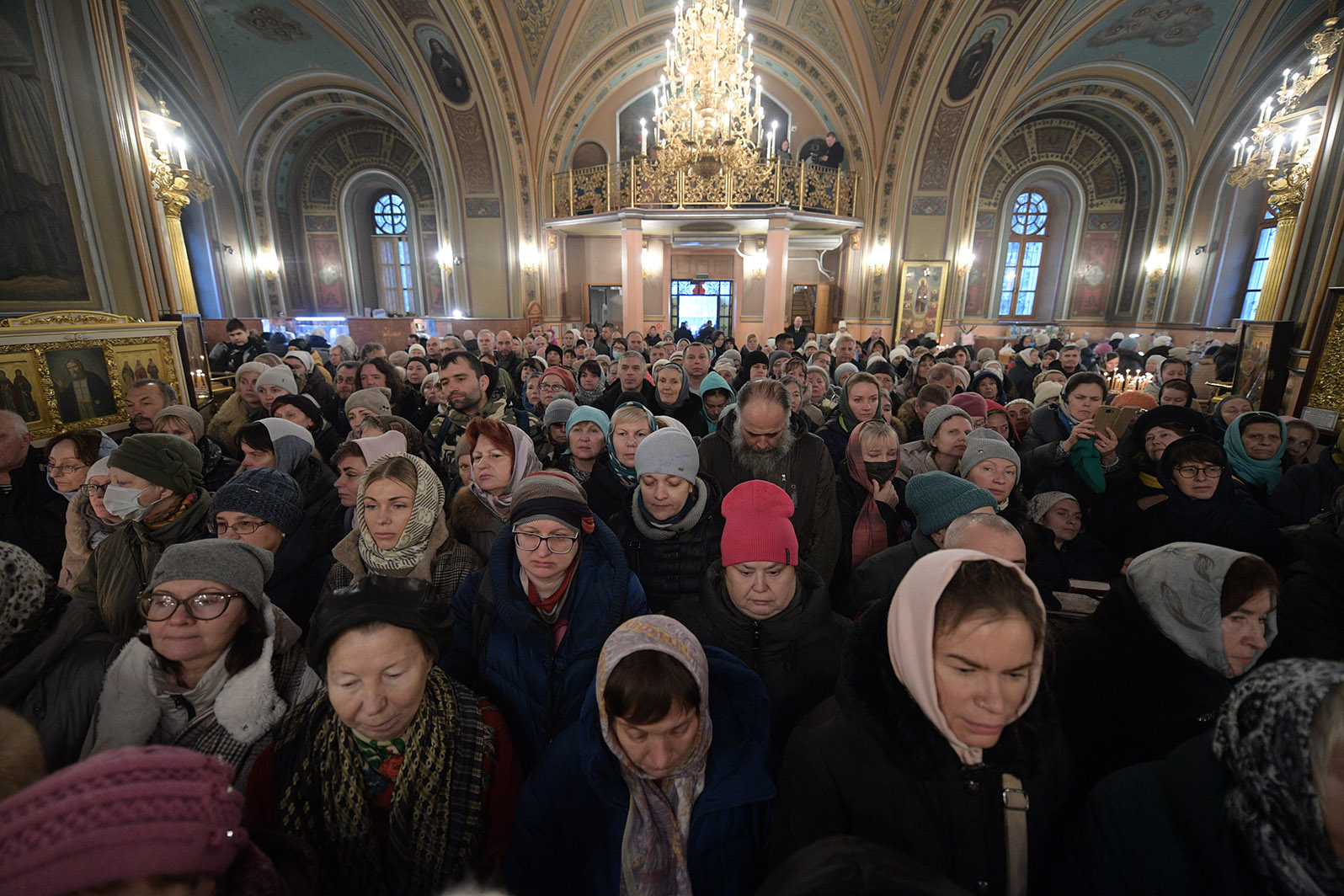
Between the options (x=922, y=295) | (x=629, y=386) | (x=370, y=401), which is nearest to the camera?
(x=370, y=401)

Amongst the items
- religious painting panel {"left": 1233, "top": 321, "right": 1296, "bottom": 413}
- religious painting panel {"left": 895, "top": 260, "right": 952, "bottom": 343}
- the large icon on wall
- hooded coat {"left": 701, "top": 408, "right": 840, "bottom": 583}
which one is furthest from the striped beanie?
the large icon on wall

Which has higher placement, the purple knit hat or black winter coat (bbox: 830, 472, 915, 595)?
the purple knit hat

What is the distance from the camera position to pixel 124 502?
2.25 metres

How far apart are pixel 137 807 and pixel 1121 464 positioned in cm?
445

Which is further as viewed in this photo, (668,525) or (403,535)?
(668,525)

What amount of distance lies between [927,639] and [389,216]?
23.4 meters

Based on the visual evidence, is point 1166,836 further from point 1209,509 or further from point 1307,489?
point 1307,489

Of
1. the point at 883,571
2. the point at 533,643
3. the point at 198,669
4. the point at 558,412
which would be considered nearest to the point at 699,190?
the point at 558,412

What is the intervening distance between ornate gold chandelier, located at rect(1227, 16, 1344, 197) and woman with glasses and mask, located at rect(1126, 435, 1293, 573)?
360 inches

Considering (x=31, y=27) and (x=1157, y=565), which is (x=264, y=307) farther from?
(x=1157, y=565)

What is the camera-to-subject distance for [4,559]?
1.43m

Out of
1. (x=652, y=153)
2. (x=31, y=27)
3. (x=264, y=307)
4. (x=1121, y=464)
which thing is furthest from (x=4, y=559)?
(x=264, y=307)

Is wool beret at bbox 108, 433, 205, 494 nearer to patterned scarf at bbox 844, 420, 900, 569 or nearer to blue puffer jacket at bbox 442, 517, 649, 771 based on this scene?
blue puffer jacket at bbox 442, 517, 649, 771

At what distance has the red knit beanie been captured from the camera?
173 centimetres
